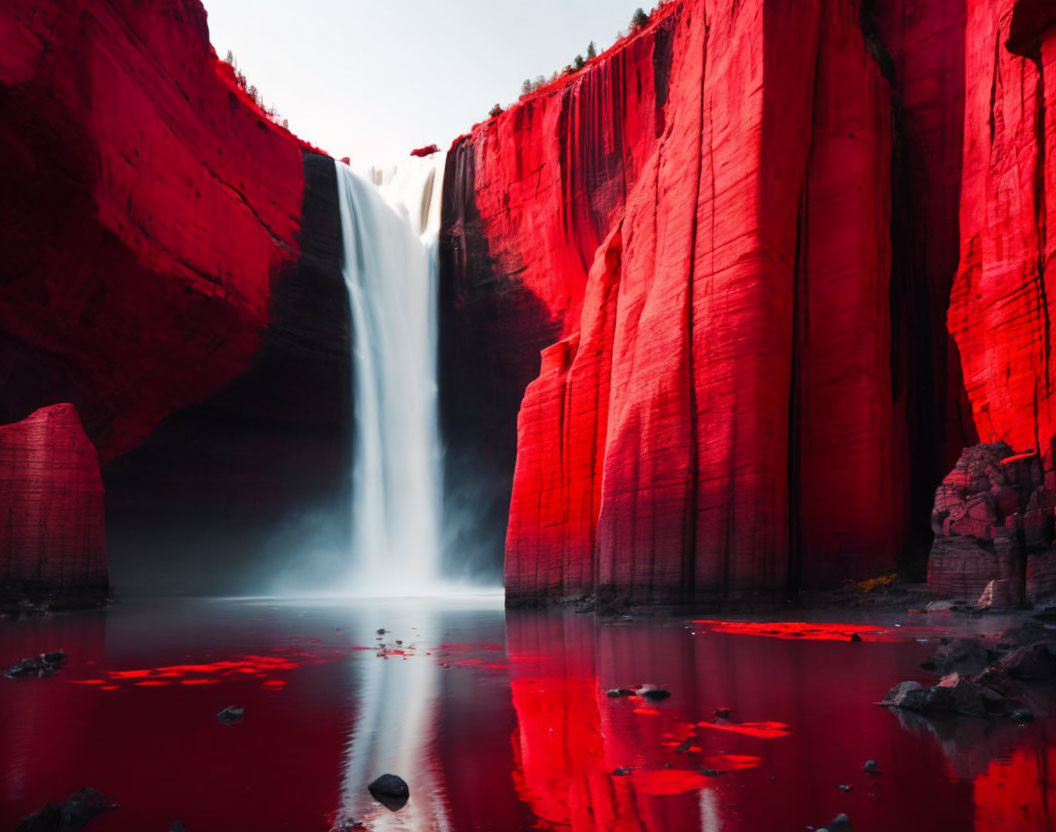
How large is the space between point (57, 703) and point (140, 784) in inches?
113

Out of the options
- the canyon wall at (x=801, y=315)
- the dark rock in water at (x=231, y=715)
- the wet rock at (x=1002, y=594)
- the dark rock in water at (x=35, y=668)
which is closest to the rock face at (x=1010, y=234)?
the canyon wall at (x=801, y=315)

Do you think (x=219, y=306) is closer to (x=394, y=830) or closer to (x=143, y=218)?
(x=143, y=218)

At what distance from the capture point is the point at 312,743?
16.1 feet

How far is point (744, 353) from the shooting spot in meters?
15.5

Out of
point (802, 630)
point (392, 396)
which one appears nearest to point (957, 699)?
point (802, 630)

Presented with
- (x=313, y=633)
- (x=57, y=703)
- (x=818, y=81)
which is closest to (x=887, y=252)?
(x=818, y=81)

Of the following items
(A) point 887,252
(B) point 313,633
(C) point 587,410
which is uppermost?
(A) point 887,252

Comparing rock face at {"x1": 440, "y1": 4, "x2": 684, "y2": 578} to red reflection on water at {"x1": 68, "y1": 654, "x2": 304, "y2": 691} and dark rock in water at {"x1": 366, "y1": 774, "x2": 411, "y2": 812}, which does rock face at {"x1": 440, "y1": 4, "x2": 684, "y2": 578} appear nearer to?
red reflection on water at {"x1": 68, "y1": 654, "x2": 304, "y2": 691}

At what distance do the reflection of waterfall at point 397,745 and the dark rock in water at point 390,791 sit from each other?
0.03 metres

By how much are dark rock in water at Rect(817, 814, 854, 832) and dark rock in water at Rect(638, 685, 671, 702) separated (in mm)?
3016

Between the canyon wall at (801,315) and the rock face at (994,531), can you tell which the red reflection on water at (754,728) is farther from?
the canyon wall at (801,315)

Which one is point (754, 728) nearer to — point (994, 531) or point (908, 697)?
point (908, 697)

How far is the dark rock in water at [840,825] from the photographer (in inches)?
124

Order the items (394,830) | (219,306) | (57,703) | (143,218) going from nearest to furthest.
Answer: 1. (394,830)
2. (57,703)
3. (143,218)
4. (219,306)
